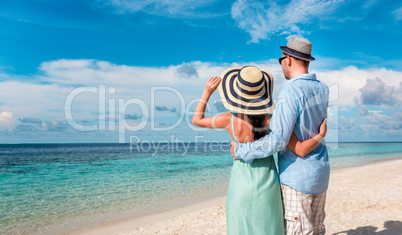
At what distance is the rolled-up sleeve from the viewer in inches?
72.5

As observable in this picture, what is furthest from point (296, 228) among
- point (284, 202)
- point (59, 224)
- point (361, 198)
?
point (59, 224)

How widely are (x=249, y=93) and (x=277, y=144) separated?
0.45 m

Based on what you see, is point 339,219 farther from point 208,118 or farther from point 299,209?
point 208,118

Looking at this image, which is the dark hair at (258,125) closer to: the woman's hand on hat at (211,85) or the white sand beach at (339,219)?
the woman's hand on hat at (211,85)

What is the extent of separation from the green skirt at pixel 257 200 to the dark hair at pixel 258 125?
207mm

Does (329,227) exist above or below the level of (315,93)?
below

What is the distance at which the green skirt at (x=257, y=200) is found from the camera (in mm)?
2059

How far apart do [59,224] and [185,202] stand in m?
3.77

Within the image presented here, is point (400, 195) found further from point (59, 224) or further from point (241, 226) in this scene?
point (59, 224)

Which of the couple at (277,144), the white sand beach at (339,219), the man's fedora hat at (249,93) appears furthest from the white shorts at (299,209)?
the white sand beach at (339,219)

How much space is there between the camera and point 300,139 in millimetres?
1934

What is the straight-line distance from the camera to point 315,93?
6.49 feet

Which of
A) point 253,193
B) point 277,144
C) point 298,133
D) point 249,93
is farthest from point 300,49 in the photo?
point 253,193

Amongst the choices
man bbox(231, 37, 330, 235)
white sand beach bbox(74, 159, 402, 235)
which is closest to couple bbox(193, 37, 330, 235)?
man bbox(231, 37, 330, 235)
